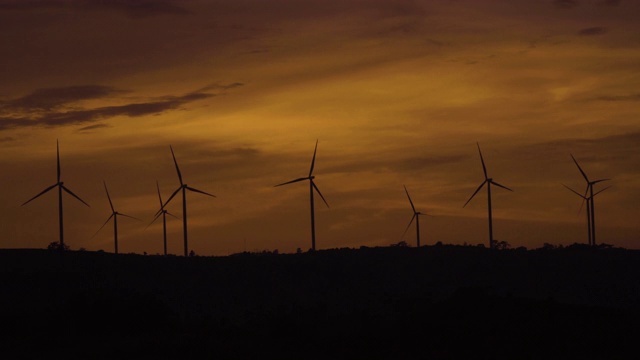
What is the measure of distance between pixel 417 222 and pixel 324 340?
88236 mm

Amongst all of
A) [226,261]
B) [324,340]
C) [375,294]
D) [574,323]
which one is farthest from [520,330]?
[226,261]

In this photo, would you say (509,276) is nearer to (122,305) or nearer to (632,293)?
(632,293)

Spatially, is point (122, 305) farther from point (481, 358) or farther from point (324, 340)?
point (481, 358)

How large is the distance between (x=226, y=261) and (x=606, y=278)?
33.1 meters

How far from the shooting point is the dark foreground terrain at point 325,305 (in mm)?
52406

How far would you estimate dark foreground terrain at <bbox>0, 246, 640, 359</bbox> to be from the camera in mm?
52406

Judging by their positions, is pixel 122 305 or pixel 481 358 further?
pixel 122 305

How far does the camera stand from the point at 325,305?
247 ft

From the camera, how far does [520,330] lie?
172ft

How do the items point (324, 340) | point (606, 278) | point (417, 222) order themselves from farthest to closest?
1. point (417, 222)
2. point (606, 278)
3. point (324, 340)

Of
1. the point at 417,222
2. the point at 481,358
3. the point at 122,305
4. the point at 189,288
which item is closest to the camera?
the point at 481,358

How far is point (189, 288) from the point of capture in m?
90.3

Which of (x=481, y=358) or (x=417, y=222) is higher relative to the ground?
(x=417, y=222)

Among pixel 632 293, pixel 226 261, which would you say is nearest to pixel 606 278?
pixel 632 293
